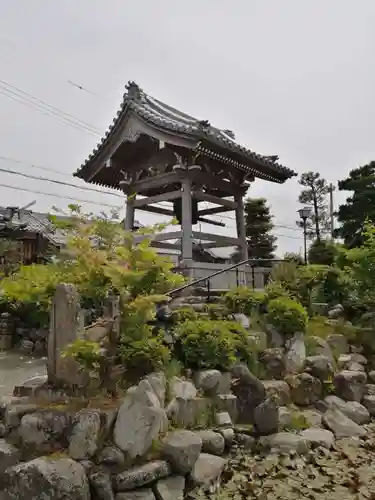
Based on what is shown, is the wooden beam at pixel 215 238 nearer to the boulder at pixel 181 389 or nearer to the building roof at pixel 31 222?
the boulder at pixel 181 389

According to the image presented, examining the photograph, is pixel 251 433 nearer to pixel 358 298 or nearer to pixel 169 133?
pixel 358 298

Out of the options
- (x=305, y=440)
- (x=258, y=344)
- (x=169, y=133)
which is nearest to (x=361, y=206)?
(x=169, y=133)

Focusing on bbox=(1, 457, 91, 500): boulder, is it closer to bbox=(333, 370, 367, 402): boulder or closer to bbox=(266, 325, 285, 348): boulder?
bbox=(266, 325, 285, 348): boulder

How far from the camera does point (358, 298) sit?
8.92 metres

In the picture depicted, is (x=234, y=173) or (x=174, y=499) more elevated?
(x=234, y=173)

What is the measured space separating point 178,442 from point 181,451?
0.11 metres

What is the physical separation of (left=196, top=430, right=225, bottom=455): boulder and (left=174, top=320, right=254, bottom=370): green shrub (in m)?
0.96

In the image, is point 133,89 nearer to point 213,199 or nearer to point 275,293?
point 213,199

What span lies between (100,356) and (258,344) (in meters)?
3.03

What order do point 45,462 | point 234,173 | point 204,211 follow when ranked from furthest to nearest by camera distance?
point 204,211, point 234,173, point 45,462

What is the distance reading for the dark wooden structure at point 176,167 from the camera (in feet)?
31.3

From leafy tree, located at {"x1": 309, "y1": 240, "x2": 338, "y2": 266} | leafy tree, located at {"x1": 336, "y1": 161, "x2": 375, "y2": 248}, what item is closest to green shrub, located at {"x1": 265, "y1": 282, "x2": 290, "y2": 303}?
leafy tree, located at {"x1": 309, "y1": 240, "x2": 338, "y2": 266}

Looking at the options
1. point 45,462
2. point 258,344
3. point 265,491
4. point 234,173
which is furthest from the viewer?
point 234,173

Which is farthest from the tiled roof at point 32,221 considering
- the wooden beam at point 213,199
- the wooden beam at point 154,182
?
the wooden beam at point 213,199
